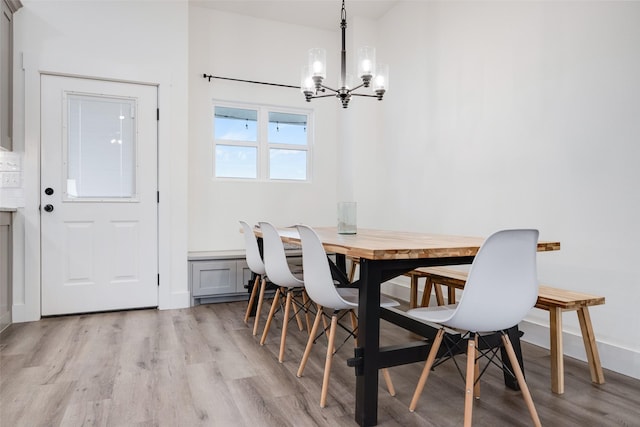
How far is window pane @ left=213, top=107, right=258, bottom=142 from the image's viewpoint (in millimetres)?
4496

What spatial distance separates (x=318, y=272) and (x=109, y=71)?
2.88 m

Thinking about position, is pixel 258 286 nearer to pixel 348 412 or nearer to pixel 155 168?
pixel 155 168

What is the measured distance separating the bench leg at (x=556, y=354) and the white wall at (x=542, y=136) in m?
0.51

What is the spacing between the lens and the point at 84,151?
357 cm

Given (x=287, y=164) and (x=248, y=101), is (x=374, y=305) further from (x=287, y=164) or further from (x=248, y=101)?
(x=248, y=101)

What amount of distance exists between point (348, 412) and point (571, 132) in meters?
2.18

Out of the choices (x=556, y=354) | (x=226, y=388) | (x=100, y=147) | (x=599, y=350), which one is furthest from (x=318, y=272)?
(x=100, y=147)

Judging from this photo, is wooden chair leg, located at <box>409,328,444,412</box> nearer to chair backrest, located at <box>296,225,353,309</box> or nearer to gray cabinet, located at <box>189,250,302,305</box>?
chair backrest, located at <box>296,225,353,309</box>

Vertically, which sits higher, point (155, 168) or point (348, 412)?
point (155, 168)

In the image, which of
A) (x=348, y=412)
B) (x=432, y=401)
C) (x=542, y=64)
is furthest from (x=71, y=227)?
(x=542, y=64)

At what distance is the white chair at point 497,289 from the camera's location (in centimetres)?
153

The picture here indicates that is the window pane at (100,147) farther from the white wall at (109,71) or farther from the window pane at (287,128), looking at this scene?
the window pane at (287,128)

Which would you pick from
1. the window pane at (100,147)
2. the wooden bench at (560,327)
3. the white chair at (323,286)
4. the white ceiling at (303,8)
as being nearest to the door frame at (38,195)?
the window pane at (100,147)

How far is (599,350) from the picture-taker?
2441 millimetres
